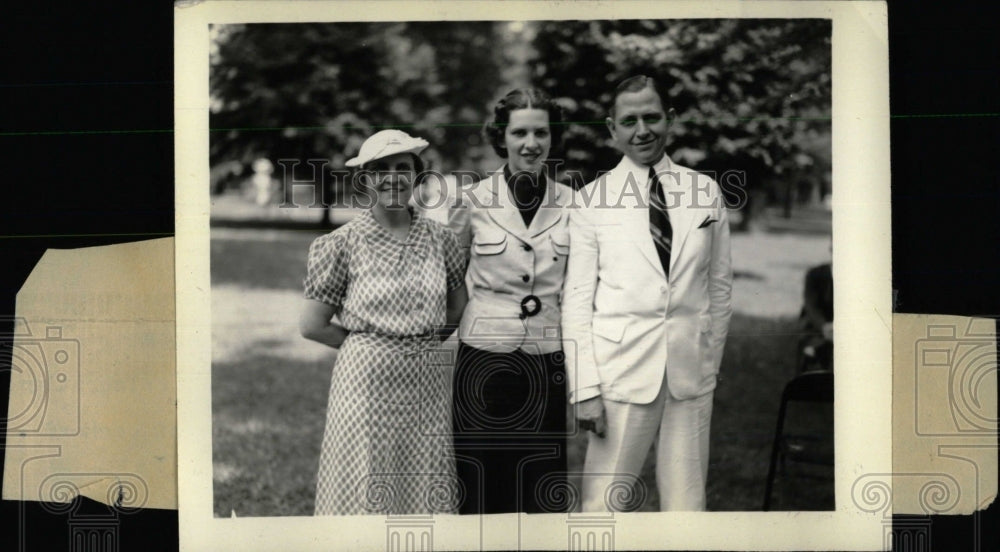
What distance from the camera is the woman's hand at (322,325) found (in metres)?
4.36

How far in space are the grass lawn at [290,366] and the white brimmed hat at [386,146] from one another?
410mm

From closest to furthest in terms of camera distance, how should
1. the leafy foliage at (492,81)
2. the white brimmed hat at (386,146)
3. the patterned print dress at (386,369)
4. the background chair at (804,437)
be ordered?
the patterned print dress at (386,369)
the white brimmed hat at (386,146)
the leafy foliage at (492,81)
the background chair at (804,437)

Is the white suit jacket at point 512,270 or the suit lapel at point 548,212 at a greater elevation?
the suit lapel at point 548,212

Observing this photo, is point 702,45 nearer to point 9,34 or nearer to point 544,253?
point 544,253

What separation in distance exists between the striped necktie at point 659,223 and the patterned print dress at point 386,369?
0.82 metres

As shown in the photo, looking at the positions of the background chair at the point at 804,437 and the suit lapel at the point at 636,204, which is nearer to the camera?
the suit lapel at the point at 636,204

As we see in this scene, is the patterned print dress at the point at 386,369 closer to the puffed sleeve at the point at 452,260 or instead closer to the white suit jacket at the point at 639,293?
the puffed sleeve at the point at 452,260

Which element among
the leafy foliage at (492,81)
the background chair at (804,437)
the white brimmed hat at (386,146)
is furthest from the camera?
the background chair at (804,437)

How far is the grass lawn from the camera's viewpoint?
450cm

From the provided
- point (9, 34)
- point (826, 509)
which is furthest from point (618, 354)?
point (9, 34)

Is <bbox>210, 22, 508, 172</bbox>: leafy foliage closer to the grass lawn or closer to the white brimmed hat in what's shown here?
the white brimmed hat

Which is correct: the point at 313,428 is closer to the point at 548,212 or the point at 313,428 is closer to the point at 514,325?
the point at 514,325

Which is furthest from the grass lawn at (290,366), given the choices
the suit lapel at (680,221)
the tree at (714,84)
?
the tree at (714,84)

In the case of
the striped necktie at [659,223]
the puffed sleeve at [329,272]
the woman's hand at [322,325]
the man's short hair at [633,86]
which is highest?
the man's short hair at [633,86]
